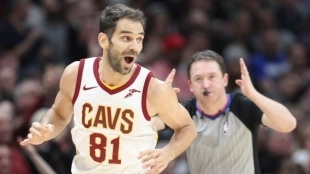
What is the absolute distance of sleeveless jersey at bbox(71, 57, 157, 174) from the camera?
6328 mm

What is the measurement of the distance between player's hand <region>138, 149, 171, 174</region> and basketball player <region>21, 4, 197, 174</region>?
62 mm

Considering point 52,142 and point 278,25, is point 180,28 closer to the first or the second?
point 278,25

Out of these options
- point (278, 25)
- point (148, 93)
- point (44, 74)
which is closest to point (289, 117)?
point (148, 93)

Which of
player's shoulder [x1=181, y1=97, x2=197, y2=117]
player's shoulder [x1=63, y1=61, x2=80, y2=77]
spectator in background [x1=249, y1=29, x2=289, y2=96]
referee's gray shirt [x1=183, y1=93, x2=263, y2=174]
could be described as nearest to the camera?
player's shoulder [x1=63, y1=61, x2=80, y2=77]

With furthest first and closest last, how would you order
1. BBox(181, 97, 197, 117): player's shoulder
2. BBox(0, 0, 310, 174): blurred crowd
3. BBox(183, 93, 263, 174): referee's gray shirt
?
BBox(0, 0, 310, 174): blurred crowd → BBox(181, 97, 197, 117): player's shoulder → BBox(183, 93, 263, 174): referee's gray shirt

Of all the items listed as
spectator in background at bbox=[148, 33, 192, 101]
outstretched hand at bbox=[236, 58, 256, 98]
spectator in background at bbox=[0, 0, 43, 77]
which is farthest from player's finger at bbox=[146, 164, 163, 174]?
spectator in background at bbox=[0, 0, 43, 77]

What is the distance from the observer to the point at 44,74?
1127cm

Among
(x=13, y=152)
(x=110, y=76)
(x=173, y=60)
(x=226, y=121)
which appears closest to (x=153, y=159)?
(x=110, y=76)

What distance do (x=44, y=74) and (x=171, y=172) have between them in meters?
2.55

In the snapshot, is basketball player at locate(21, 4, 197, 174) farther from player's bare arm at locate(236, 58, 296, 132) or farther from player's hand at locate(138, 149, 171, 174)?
player's bare arm at locate(236, 58, 296, 132)

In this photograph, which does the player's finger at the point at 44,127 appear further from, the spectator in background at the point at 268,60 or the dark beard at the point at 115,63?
the spectator in background at the point at 268,60

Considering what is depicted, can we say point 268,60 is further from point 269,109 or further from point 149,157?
point 149,157

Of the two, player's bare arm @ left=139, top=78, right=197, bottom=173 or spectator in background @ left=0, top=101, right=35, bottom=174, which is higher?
player's bare arm @ left=139, top=78, right=197, bottom=173

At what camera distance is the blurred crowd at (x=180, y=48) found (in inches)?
421
